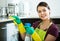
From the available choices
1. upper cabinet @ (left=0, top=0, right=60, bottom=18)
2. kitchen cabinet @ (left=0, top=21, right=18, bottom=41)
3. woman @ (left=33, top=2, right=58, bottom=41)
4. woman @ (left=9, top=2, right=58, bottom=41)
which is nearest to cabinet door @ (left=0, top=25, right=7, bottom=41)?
kitchen cabinet @ (left=0, top=21, right=18, bottom=41)

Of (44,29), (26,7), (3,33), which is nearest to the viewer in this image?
(44,29)

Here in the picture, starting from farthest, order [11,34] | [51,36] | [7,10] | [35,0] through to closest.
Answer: [35,0], [7,10], [11,34], [51,36]

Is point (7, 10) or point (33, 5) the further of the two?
point (33, 5)

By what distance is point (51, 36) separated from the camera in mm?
1688

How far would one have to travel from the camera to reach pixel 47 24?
1798mm

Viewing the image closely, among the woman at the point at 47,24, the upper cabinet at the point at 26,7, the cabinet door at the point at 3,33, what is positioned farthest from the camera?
the upper cabinet at the point at 26,7

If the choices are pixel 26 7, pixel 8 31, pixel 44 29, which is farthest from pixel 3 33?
pixel 26 7

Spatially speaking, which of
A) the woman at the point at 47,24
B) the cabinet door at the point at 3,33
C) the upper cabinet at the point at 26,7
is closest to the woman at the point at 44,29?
the woman at the point at 47,24

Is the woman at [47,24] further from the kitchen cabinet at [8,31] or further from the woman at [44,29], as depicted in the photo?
the kitchen cabinet at [8,31]

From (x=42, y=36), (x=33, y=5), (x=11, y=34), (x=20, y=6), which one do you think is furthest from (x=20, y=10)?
(x=42, y=36)

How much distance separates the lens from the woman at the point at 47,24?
1.69m

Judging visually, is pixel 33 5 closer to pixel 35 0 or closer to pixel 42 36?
pixel 35 0

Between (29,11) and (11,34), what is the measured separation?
926 mm

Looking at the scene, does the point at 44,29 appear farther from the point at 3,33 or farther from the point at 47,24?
the point at 3,33
